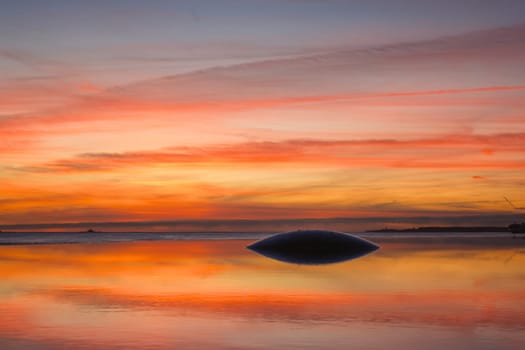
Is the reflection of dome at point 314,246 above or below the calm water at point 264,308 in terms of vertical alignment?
above

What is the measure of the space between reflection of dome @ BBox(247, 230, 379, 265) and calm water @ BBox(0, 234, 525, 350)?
14.9 meters

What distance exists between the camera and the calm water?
51.2 feet

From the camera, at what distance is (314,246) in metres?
50.4

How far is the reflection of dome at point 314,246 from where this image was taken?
49.0 m

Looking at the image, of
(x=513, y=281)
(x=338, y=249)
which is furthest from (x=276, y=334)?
(x=338, y=249)

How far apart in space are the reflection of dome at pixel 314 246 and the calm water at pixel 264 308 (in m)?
14.9

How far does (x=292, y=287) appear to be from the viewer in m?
25.8

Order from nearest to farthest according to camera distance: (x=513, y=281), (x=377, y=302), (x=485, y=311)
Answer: (x=485, y=311), (x=377, y=302), (x=513, y=281)

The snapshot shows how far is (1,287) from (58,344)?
12.4m

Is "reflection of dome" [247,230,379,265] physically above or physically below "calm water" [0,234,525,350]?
above

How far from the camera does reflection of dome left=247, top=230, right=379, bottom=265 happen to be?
161 feet

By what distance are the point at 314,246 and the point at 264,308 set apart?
99.1 ft

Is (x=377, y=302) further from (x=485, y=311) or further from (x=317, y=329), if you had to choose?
(x=317, y=329)

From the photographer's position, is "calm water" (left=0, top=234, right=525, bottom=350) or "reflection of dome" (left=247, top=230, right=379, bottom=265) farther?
"reflection of dome" (left=247, top=230, right=379, bottom=265)
